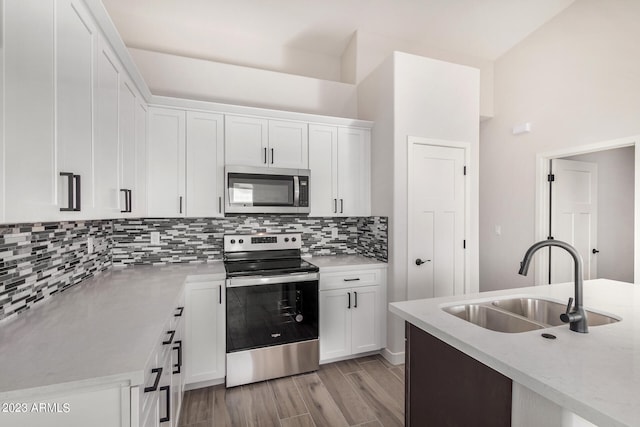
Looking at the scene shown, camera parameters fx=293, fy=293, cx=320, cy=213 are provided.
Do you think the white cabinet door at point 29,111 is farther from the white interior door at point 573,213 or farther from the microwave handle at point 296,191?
the white interior door at point 573,213

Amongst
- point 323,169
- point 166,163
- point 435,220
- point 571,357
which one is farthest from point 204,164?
point 571,357

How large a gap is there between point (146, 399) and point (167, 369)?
17.6 inches

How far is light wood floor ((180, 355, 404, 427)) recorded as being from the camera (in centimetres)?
199

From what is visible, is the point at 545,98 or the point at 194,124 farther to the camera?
the point at 545,98

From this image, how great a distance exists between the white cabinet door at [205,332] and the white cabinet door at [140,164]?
2.35ft

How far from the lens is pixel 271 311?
2.42 metres

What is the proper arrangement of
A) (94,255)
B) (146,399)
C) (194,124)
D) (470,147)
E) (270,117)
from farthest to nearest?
(470,147)
(270,117)
(194,124)
(94,255)
(146,399)

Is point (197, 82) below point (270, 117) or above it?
above

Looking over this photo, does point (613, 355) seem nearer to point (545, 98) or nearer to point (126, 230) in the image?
point (126, 230)

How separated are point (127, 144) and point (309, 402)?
7.27 ft

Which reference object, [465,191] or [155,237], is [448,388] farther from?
[155,237]

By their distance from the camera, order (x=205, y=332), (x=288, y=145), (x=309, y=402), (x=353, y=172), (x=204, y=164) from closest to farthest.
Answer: (x=309, y=402) < (x=205, y=332) < (x=204, y=164) < (x=288, y=145) < (x=353, y=172)

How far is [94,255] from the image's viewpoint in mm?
2236

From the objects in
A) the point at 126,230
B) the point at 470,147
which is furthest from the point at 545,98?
the point at 126,230
